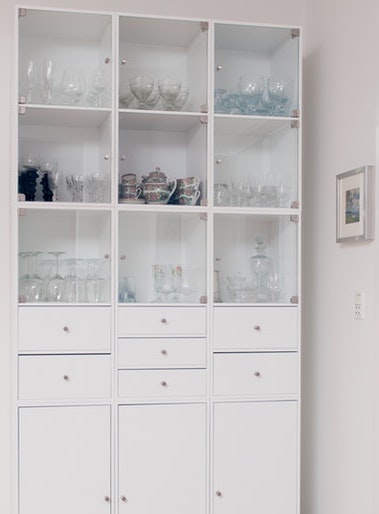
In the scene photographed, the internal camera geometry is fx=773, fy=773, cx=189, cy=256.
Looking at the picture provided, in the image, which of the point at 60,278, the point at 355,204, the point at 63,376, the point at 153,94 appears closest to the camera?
the point at 355,204

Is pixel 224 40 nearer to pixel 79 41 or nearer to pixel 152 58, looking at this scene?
pixel 152 58

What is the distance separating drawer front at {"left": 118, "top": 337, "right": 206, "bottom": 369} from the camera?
10.6 feet

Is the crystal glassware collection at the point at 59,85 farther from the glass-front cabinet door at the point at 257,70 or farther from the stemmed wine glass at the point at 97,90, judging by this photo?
the glass-front cabinet door at the point at 257,70

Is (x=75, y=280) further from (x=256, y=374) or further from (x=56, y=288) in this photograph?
(x=256, y=374)

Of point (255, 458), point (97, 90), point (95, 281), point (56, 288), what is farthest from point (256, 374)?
point (97, 90)

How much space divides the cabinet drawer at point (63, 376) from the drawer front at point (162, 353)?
9cm

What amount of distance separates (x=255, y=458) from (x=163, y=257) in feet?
3.13

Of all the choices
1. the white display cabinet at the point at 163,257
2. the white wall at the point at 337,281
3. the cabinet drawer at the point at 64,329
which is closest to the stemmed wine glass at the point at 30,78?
the white display cabinet at the point at 163,257

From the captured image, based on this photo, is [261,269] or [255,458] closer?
[255,458]

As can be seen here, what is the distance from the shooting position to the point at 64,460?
3176 mm

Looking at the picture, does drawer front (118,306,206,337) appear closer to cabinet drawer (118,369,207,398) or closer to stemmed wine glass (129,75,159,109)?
cabinet drawer (118,369,207,398)

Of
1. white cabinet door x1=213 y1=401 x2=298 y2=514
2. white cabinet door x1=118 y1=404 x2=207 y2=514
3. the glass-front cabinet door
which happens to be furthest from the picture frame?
white cabinet door x1=118 y1=404 x2=207 y2=514

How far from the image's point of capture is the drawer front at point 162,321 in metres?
3.24

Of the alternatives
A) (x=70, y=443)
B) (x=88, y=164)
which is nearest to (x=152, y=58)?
(x=88, y=164)
